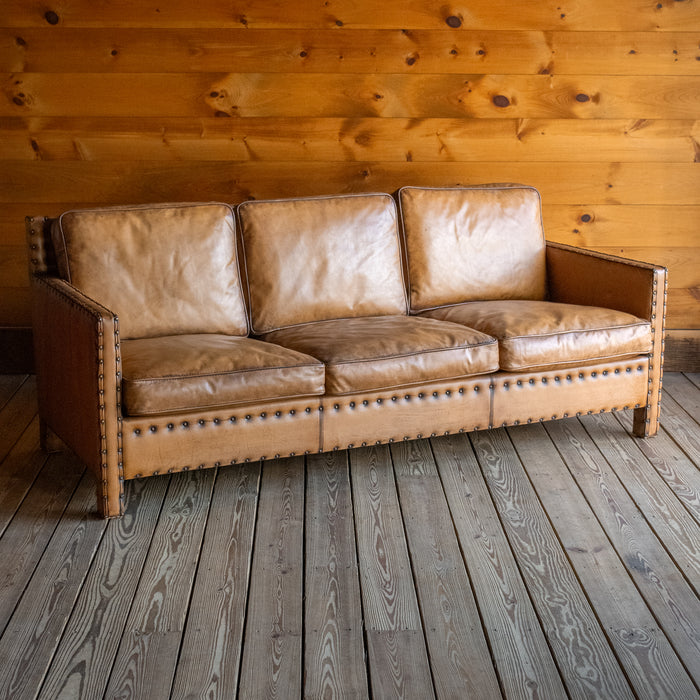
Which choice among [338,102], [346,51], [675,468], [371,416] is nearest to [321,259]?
[371,416]

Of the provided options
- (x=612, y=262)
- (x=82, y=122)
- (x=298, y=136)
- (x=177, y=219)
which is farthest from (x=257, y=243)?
(x=612, y=262)

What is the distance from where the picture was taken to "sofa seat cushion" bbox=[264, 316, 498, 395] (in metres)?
2.72

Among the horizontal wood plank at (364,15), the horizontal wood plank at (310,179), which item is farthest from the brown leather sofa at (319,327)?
the horizontal wood plank at (364,15)

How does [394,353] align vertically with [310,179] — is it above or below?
below

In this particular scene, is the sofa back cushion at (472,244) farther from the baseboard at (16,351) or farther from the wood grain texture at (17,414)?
the baseboard at (16,351)

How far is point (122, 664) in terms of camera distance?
1.82 metres

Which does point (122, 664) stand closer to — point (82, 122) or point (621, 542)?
point (621, 542)

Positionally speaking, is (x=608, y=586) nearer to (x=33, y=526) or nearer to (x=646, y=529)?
(x=646, y=529)

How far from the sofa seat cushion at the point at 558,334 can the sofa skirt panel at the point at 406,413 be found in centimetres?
16

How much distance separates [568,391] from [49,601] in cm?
182

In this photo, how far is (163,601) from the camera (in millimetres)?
2061

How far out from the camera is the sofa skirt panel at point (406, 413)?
9.04 ft

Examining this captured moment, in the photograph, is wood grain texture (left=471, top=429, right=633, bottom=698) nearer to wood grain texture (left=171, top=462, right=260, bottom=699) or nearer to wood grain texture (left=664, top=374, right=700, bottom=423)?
wood grain texture (left=171, top=462, right=260, bottom=699)

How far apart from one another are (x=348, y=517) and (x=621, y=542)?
2.49 ft
